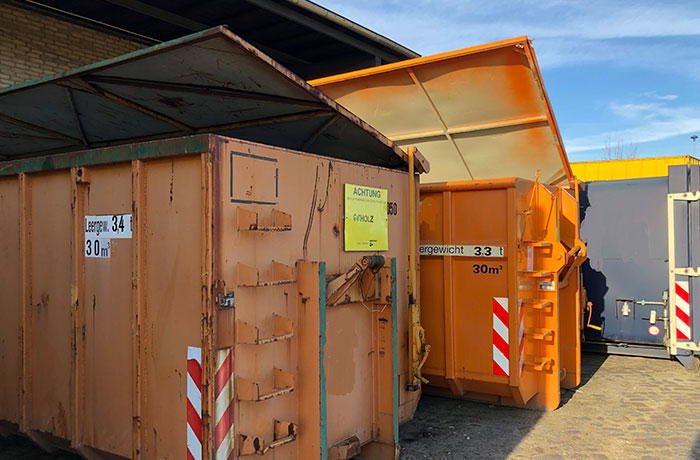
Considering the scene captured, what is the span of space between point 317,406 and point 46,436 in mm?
1946

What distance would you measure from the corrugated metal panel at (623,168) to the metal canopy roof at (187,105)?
5.80m

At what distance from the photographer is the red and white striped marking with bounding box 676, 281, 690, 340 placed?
6984mm

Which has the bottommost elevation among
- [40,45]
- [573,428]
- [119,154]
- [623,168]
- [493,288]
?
[573,428]

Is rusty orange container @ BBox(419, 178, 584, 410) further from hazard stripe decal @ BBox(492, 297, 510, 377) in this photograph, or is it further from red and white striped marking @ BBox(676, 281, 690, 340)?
red and white striped marking @ BBox(676, 281, 690, 340)

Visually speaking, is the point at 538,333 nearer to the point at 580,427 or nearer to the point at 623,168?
the point at 580,427

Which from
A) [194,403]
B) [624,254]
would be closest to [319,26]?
[624,254]

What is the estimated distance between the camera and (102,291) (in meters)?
3.53

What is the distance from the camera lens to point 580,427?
16.7 feet

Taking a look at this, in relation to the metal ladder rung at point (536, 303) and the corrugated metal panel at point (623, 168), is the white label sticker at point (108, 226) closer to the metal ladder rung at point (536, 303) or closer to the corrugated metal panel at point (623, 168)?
the metal ladder rung at point (536, 303)

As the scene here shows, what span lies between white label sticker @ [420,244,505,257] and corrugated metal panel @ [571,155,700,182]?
5.06 meters

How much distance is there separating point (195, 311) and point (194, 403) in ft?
1.56

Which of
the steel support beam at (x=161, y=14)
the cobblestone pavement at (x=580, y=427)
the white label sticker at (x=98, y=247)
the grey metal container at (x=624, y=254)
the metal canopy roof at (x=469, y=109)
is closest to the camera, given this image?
the white label sticker at (x=98, y=247)

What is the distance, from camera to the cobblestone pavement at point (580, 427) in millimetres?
4520

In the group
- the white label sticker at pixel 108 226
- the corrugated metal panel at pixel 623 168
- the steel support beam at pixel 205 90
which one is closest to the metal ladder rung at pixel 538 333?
the steel support beam at pixel 205 90
